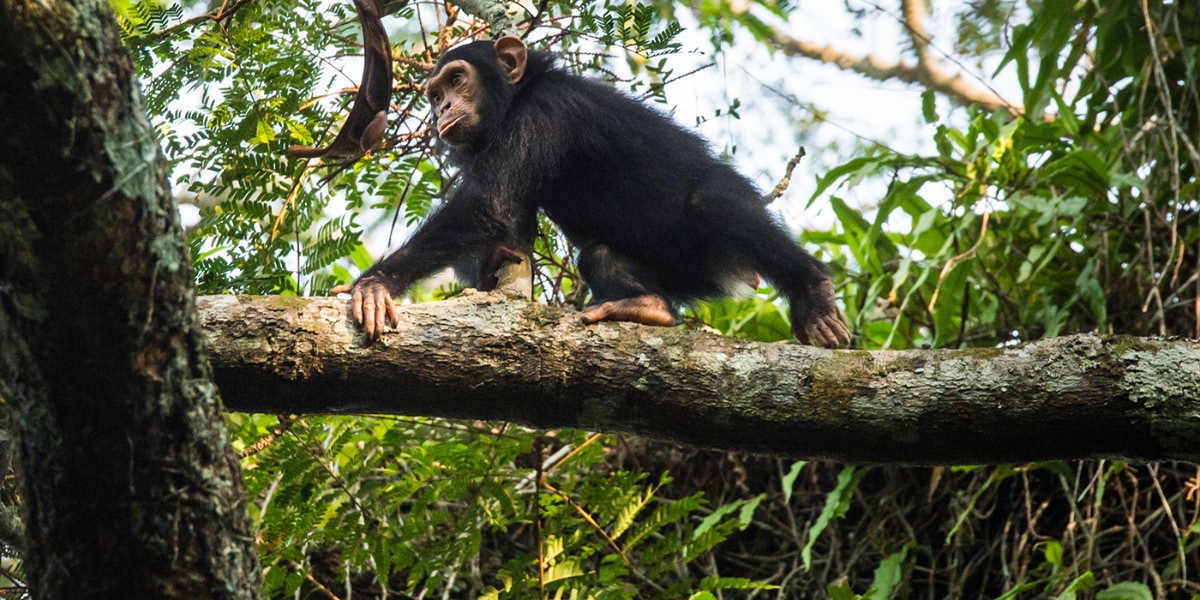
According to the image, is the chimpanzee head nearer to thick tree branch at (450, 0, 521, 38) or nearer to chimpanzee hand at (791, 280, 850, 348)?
thick tree branch at (450, 0, 521, 38)

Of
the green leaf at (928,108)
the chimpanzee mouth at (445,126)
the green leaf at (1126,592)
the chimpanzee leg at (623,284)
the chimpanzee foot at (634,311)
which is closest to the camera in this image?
the chimpanzee foot at (634,311)

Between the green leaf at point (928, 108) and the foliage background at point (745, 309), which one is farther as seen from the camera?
the green leaf at point (928, 108)

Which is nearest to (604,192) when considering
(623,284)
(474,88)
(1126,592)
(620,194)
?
(620,194)

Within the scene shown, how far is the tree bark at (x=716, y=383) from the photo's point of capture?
3018mm

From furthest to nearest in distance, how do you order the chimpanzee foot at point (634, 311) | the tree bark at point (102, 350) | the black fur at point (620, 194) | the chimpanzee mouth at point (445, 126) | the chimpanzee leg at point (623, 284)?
1. the chimpanzee mouth at point (445, 126)
2. the black fur at point (620, 194)
3. the chimpanzee leg at point (623, 284)
4. the chimpanzee foot at point (634, 311)
5. the tree bark at point (102, 350)

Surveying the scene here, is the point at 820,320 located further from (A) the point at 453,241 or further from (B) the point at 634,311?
(A) the point at 453,241

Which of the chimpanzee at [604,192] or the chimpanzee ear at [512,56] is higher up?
the chimpanzee ear at [512,56]

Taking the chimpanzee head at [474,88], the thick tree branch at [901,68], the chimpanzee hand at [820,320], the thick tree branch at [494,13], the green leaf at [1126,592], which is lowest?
the green leaf at [1126,592]

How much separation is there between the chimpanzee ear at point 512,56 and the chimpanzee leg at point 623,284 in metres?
0.98

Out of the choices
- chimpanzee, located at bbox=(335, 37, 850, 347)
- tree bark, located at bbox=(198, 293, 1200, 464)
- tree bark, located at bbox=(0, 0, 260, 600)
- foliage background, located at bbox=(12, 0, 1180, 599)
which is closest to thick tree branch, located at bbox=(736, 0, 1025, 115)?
foliage background, located at bbox=(12, 0, 1180, 599)

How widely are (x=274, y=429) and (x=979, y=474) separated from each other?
131 inches

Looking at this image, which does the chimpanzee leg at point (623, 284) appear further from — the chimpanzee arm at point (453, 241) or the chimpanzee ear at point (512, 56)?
the chimpanzee ear at point (512, 56)

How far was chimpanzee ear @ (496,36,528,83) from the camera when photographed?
495cm

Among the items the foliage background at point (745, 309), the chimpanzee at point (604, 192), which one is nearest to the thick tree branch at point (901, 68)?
the foliage background at point (745, 309)
